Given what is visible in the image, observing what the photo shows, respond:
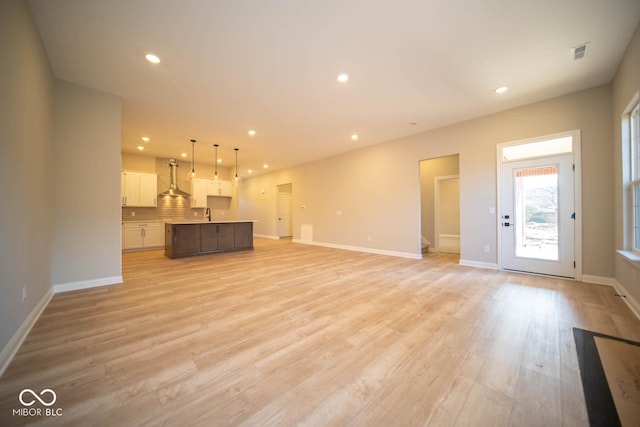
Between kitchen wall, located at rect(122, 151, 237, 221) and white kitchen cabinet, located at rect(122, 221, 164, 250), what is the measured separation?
0.60 meters

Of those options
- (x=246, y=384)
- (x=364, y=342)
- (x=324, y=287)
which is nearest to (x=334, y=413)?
(x=246, y=384)

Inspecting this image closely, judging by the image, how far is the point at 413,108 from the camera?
171 inches

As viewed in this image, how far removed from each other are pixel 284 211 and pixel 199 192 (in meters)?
3.60

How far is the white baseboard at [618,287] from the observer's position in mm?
2614

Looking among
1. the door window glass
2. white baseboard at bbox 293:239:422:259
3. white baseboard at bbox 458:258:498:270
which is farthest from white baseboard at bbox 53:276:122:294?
the door window glass

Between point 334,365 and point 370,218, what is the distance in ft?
17.1

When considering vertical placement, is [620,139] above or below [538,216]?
above

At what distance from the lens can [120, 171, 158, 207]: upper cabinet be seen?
6.91 metres

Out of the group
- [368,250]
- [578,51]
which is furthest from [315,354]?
[368,250]

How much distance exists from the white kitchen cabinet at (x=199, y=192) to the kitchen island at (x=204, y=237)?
2364 mm

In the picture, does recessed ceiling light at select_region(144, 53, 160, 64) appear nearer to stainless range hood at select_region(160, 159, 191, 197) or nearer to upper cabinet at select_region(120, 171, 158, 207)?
stainless range hood at select_region(160, 159, 191, 197)

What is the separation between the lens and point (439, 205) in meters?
7.13

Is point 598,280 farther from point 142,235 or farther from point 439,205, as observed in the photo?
point 142,235

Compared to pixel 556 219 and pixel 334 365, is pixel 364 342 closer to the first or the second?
pixel 334 365
